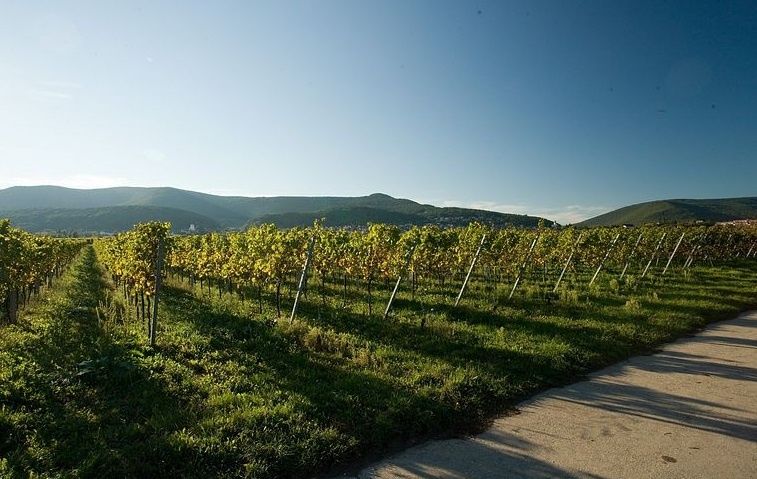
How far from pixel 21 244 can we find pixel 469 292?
22.4 metres

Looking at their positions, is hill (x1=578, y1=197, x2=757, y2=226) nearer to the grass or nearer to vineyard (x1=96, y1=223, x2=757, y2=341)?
vineyard (x1=96, y1=223, x2=757, y2=341)

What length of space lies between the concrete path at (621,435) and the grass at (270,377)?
0.73 meters

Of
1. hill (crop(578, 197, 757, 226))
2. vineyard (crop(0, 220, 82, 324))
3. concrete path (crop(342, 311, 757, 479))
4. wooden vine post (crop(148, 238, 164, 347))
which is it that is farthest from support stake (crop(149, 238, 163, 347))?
hill (crop(578, 197, 757, 226))

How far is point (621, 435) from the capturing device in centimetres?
823

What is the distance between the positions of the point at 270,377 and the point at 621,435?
780cm

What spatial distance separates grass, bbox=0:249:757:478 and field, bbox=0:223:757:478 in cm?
4

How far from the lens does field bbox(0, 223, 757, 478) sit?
6.94 meters

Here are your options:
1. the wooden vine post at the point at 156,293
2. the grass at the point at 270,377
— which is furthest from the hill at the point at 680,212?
the wooden vine post at the point at 156,293

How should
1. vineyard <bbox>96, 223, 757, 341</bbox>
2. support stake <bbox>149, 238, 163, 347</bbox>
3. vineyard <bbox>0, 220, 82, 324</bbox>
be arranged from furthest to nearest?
1. vineyard <bbox>96, 223, 757, 341</bbox>
2. vineyard <bbox>0, 220, 82, 324</bbox>
3. support stake <bbox>149, 238, 163, 347</bbox>

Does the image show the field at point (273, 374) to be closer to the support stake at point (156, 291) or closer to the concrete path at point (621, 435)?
the support stake at point (156, 291)

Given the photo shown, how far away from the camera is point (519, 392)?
33.5 feet

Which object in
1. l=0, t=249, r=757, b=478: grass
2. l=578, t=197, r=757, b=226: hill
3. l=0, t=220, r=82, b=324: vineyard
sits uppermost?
l=578, t=197, r=757, b=226: hill

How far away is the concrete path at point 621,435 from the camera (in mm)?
6941

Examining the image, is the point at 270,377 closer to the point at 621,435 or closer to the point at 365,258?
the point at 621,435
